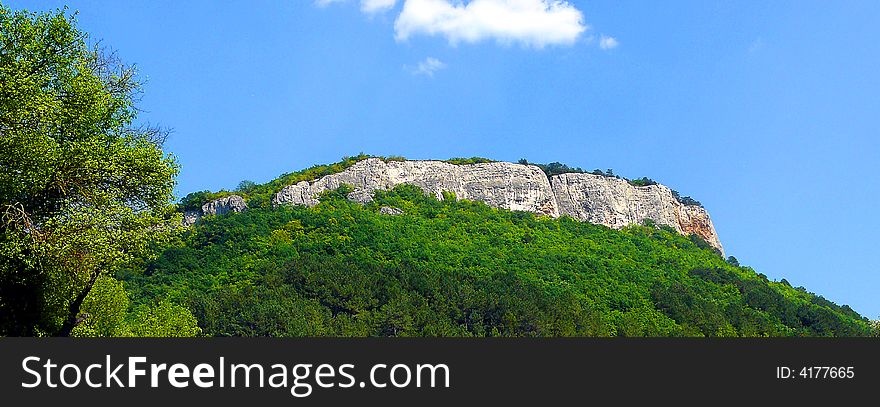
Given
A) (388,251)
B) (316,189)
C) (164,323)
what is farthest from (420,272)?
(164,323)

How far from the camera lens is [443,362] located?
1577 centimetres

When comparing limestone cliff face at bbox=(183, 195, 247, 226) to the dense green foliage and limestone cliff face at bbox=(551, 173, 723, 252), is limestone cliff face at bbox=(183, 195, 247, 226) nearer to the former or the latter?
the dense green foliage

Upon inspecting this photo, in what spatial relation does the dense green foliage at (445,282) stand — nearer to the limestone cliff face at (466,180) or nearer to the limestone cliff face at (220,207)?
the limestone cliff face at (220,207)

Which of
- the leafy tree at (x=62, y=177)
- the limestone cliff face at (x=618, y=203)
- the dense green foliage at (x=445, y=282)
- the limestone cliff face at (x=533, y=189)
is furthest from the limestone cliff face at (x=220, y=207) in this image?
the leafy tree at (x=62, y=177)

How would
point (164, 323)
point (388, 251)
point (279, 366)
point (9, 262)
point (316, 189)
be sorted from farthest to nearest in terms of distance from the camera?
1. point (316, 189)
2. point (388, 251)
3. point (164, 323)
4. point (9, 262)
5. point (279, 366)

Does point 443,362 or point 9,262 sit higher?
point 9,262

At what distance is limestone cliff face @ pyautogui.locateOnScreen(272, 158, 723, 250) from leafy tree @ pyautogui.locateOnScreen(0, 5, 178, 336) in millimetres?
100610

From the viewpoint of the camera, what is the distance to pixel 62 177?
22.9 metres

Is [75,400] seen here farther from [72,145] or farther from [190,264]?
[190,264]

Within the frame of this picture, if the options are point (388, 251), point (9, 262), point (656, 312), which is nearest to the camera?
point (9, 262)

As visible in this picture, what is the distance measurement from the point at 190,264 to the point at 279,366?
81490 millimetres

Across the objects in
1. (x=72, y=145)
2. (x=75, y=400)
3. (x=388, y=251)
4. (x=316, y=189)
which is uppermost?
(x=316, y=189)

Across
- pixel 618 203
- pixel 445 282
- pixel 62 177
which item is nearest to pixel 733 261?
pixel 618 203

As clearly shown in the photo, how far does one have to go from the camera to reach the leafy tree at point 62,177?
2181 cm
